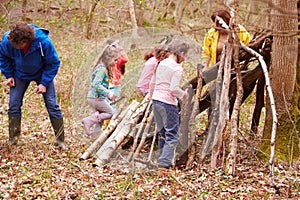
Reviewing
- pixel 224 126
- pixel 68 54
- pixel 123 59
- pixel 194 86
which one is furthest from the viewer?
pixel 68 54

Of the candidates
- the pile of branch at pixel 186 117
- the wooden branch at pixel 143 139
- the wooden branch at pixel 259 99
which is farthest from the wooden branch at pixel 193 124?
the wooden branch at pixel 259 99

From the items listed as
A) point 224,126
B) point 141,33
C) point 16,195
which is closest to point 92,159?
point 16,195

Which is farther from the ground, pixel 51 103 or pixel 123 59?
pixel 123 59

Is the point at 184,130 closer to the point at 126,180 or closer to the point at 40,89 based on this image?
the point at 126,180

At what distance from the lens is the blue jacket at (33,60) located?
5.72m

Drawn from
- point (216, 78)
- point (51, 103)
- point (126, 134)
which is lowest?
point (126, 134)

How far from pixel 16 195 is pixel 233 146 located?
224 centimetres

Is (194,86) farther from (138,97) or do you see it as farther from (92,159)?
(138,97)

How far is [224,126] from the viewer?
16.6ft

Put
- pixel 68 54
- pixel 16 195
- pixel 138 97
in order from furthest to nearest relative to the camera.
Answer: pixel 68 54 < pixel 138 97 < pixel 16 195

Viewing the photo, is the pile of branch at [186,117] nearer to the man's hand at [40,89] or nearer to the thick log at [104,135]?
the thick log at [104,135]

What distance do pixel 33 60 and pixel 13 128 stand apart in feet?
3.15

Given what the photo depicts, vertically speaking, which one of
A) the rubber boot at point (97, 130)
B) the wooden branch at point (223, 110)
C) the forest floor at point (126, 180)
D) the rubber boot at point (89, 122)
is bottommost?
the forest floor at point (126, 180)

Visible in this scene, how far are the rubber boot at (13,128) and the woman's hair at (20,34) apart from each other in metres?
1.07
